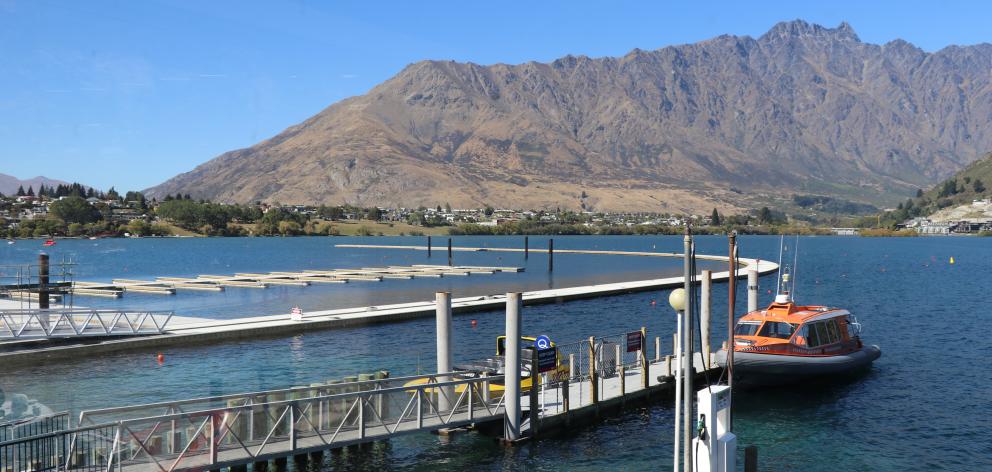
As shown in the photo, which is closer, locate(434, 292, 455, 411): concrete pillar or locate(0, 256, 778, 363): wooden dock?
locate(434, 292, 455, 411): concrete pillar

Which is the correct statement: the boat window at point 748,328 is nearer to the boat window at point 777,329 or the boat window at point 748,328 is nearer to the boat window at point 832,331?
the boat window at point 777,329

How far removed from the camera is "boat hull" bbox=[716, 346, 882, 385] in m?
34.9

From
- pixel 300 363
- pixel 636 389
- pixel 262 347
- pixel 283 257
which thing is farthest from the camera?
pixel 283 257

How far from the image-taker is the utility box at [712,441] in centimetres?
1975

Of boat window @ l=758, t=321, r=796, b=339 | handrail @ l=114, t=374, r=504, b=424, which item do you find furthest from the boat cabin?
handrail @ l=114, t=374, r=504, b=424

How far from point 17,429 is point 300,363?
63.8 feet

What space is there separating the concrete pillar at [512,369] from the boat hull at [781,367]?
12234 mm

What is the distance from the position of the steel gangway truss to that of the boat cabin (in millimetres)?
14815

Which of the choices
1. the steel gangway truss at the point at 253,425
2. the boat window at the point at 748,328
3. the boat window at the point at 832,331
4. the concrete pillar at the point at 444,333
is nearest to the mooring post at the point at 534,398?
the steel gangway truss at the point at 253,425

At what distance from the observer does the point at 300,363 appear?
4097 centimetres

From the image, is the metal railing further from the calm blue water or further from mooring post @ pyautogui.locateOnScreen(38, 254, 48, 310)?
mooring post @ pyautogui.locateOnScreen(38, 254, 48, 310)

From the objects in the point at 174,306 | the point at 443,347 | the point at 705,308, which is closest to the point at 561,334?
the point at 705,308

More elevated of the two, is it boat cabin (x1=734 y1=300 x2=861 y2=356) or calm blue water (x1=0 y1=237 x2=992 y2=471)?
boat cabin (x1=734 y1=300 x2=861 y2=356)

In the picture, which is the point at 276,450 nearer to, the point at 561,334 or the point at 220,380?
the point at 220,380
